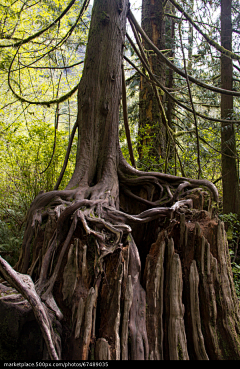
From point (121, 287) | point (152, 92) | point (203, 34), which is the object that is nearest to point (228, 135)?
point (152, 92)

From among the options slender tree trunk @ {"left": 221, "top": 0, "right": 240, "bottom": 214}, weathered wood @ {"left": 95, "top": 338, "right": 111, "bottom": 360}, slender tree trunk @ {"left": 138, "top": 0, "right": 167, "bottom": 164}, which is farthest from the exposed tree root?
slender tree trunk @ {"left": 221, "top": 0, "right": 240, "bottom": 214}

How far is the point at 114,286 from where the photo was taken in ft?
6.53

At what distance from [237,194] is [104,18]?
497 centimetres

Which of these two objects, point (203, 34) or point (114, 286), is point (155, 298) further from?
point (203, 34)

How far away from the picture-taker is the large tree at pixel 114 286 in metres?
1.86

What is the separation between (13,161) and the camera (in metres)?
5.32

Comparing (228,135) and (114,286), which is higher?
(228,135)

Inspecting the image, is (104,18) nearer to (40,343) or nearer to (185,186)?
(185,186)

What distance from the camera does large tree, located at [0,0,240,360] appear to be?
1860 millimetres

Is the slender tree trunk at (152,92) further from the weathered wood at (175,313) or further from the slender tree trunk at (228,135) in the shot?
the weathered wood at (175,313)

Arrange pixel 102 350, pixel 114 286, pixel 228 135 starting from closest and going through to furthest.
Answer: pixel 102 350 < pixel 114 286 < pixel 228 135

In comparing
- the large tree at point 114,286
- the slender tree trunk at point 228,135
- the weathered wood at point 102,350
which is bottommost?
the weathered wood at point 102,350

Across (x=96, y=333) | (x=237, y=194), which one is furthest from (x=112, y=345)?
(x=237, y=194)

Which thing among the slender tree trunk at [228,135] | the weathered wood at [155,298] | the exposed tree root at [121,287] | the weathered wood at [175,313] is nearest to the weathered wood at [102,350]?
the exposed tree root at [121,287]
